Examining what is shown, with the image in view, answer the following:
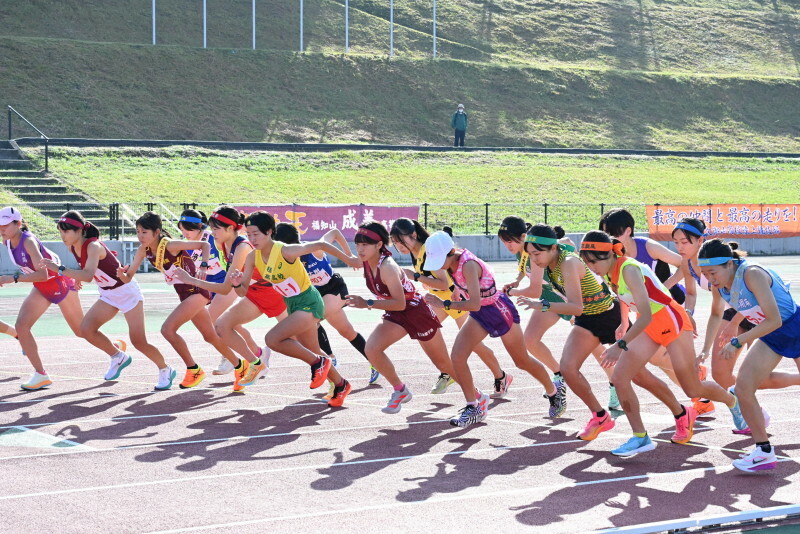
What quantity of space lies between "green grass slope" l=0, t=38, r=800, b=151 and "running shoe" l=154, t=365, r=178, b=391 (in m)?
38.3

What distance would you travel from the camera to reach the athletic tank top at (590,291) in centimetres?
862

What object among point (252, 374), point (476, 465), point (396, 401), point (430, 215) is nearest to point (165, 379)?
point (252, 374)

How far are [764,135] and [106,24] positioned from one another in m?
40.1

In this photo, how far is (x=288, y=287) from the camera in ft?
32.8

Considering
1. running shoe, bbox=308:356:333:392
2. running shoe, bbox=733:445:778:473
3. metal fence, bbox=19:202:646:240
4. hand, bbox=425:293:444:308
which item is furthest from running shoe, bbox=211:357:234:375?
metal fence, bbox=19:202:646:240

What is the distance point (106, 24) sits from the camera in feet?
211

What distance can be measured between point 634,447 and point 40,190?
3123 cm

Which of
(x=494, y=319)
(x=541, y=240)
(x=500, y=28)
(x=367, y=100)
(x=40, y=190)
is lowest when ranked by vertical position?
(x=494, y=319)

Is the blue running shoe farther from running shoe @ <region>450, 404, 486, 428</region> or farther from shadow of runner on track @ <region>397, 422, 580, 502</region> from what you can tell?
running shoe @ <region>450, 404, 486, 428</region>

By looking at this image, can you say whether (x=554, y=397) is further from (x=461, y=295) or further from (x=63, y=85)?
(x=63, y=85)

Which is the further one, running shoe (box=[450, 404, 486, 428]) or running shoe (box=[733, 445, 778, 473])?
running shoe (box=[450, 404, 486, 428])

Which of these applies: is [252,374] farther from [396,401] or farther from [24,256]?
[24,256]

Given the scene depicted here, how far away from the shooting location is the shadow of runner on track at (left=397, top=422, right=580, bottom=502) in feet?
22.9

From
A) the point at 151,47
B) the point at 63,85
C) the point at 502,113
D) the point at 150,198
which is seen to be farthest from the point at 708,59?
the point at 150,198
